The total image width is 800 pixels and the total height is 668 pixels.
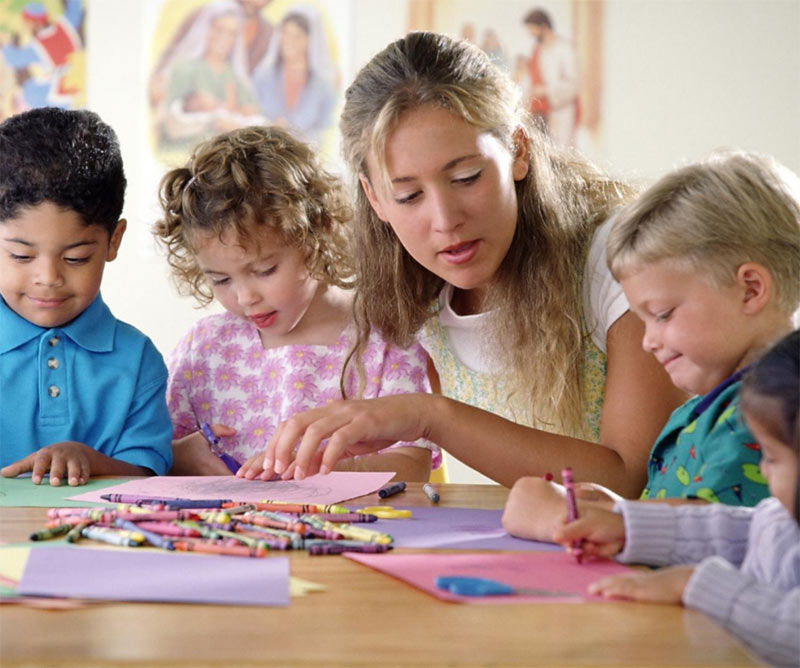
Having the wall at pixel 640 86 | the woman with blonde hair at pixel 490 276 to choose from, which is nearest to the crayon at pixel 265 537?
the woman with blonde hair at pixel 490 276

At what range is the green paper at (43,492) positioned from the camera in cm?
120

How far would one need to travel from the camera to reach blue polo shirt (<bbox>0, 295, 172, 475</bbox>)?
64.8 inches

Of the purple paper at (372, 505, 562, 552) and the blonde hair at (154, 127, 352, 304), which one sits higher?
the blonde hair at (154, 127, 352, 304)

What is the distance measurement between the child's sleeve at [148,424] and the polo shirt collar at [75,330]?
70 millimetres

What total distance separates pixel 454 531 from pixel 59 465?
61 cm

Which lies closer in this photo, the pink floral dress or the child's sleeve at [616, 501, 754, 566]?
the child's sleeve at [616, 501, 754, 566]

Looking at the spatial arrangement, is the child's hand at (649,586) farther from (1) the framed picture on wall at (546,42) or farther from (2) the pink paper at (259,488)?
(1) the framed picture on wall at (546,42)

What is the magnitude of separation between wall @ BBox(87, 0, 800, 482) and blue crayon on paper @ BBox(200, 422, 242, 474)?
2076 millimetres

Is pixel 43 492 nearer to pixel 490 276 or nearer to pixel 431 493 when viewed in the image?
pixel 431 493

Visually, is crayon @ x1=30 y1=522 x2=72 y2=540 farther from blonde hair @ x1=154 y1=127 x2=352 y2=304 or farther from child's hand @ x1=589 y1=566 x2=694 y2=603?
blonde hair @ x1=154 y1=127 x2=352 y2=304

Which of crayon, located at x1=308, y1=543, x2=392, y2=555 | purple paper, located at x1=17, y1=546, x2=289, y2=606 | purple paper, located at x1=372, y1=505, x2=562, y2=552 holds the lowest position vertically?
purple paper, located at x1=372, y1=505, x2=562, y2=552

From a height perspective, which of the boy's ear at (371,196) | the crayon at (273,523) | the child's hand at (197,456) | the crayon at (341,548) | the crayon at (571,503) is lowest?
the child's hand at (197,456)

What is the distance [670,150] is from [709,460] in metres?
3.01

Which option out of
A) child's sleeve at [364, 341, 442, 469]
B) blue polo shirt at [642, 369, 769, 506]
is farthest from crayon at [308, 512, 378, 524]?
child's sleeve at [364, 341, 442, 469]
